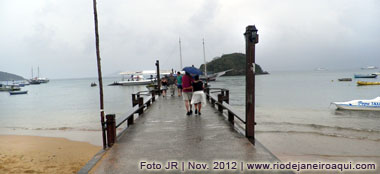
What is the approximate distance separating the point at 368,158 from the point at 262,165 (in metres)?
7.38

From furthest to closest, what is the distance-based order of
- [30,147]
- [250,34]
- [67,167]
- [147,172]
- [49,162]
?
[30,147] → [49,162] → [67,167] → [250,34] → [147,172]

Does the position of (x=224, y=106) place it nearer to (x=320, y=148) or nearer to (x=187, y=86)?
(x=187, y=86)

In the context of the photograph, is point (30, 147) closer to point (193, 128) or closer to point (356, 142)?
point (193, 128)

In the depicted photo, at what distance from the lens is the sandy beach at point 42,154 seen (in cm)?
781

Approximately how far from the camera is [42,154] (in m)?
9.66

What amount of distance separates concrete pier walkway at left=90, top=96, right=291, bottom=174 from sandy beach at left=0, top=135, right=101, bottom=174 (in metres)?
3.13

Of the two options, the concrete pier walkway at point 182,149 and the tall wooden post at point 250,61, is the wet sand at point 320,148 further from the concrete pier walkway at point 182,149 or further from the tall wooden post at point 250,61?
the tall wooden post at point 250,61

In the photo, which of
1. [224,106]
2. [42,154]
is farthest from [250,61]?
[42,154]

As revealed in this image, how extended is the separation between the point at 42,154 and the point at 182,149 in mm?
7555

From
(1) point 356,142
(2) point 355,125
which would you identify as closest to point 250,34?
(1) point 356,142

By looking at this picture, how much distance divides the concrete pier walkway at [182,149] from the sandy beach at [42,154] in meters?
3.13

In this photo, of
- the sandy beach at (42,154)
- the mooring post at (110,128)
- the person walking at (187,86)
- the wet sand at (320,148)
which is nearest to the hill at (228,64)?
the wet sand at (320,148)

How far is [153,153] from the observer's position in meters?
4.89

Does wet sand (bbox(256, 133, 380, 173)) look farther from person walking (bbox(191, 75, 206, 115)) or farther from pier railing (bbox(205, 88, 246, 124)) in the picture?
person walking (bbox(191, 75, 206, 115))
